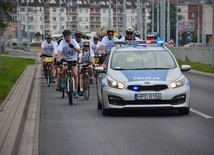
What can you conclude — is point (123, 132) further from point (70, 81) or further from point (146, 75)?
point (70, 81)

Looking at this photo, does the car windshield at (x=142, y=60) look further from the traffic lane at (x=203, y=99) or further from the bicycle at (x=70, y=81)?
the bicycle at (x=70, y=81)

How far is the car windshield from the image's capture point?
1527 centimetres

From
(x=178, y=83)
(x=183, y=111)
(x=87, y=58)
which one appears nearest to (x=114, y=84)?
(x=178, y=83)

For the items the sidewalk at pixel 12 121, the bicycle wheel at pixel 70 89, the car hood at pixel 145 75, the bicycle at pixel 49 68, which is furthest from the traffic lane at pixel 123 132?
the bicycle at pixel 49 68

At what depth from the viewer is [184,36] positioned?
445 ft

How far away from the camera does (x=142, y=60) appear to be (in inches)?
611

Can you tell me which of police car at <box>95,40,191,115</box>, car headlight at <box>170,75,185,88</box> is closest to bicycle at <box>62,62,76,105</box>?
police car at <box>95,40,191,115</box>

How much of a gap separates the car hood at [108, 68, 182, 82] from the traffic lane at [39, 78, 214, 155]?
2.48 feet

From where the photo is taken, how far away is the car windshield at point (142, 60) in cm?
1527

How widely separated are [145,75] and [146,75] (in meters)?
0.02

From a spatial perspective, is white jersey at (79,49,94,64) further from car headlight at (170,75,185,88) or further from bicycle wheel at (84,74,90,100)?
car headlight at (170,75,185,88)

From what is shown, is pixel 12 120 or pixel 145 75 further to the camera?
pixel 145 75

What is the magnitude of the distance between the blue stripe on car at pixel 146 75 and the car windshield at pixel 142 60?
1.16 feet

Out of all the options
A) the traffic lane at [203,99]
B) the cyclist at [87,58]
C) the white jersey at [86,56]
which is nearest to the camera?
the traffic lane at [203,99]
